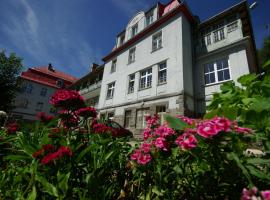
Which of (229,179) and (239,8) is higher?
(239,8)

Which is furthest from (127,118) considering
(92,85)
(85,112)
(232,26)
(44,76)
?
(44,76)

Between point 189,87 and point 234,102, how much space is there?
9972 mm

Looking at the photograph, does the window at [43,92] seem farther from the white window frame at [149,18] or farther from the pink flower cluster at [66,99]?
the pink flower cluster at [66,99]

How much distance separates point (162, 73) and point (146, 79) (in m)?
1.53

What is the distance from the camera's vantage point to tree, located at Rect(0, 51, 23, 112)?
20934mm

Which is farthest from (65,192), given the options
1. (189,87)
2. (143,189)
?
(189,87)

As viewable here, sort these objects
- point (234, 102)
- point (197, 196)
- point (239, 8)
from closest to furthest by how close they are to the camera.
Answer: point (197, 196) → point (234, 102) → point (239, 8)

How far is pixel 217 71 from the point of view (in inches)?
419

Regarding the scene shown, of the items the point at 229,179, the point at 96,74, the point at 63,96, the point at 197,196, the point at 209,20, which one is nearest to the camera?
the point at 229,179

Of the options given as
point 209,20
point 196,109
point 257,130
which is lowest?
point 257,130

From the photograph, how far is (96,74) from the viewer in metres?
22.0

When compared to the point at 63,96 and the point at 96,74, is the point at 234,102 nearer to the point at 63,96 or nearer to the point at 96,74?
the point at 63,96

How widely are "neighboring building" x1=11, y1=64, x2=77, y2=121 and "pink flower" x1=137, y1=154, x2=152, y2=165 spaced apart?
116ft

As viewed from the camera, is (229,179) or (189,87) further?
(189,87)
